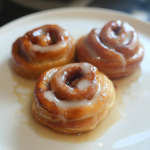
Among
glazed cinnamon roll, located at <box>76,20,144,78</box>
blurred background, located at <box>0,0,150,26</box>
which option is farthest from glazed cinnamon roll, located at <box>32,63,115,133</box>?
blurred background, located at <box>0,0,150,26</box>

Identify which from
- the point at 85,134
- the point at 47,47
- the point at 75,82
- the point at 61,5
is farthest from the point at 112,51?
the point at 61,5

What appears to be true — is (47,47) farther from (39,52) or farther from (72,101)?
(72,101)

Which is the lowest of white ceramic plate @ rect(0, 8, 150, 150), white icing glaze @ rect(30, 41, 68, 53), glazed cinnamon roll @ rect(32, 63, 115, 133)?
white ceramic plate @ rect(0, 8, 150, 150)

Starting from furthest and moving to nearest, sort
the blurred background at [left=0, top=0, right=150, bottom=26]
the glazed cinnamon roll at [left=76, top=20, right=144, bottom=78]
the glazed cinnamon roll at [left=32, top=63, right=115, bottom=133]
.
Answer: the blurred background at [left=0, top=0, right=150, bottom=26]
the glazed cinnamon roll at [left=76, top=20, right=144, bottom=78]
the glazed cinnamon roll at [left=32, top=63, right=115, bottom=133]

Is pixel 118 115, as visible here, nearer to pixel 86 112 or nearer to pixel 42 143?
pixel 86 112

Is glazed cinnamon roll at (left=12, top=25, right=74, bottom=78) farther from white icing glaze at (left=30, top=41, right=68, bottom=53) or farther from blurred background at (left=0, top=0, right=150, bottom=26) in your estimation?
blurred background at (left=0, top=0, right=150, bottom=26)

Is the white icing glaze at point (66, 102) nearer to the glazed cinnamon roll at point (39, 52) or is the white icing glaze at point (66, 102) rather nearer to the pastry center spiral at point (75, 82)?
the pastry center spiral at point (75, 82)
